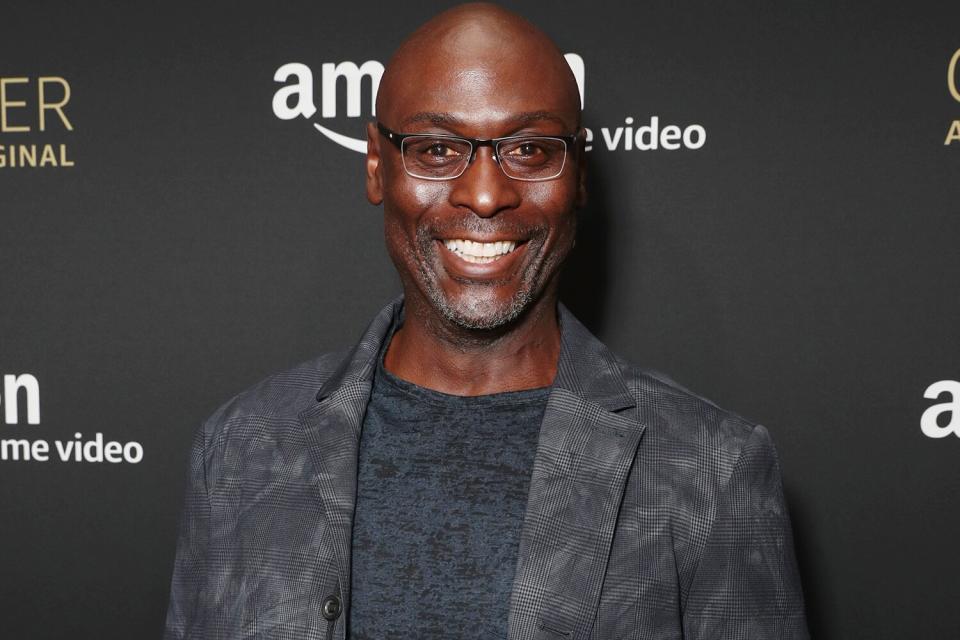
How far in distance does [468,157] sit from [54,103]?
1044 millimetres

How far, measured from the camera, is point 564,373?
1053 mm

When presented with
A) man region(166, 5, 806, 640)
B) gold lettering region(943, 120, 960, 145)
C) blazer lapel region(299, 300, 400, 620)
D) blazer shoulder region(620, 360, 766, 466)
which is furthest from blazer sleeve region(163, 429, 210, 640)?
gold lettering region(943, 120, 960, 145)

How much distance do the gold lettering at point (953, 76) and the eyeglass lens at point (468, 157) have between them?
2.68ft

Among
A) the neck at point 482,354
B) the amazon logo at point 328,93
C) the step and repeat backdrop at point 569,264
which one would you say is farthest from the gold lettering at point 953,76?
the amazon logo at point 328,93

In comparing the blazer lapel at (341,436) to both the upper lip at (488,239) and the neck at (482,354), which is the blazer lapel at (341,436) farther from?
the upper lip at (488,239)

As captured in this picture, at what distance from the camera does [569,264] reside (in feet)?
5.18

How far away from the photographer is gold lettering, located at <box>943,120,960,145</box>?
1.46 metres

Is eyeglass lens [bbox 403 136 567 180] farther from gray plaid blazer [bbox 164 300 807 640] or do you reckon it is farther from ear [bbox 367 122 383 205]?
gray plaid blazer [bbox 164 300 807 640]

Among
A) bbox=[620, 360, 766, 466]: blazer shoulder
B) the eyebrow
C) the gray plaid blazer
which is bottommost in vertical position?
the gray plaid blazer

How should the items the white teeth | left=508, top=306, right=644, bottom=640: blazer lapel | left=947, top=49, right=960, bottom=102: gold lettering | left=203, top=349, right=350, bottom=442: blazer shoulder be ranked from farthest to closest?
left=947, top=49, right=960, bottom=102: gold lettering → left=203, top=349, right=350, bottom=442: blazer shoulder → the white teeth → left=508, top=306, right=644, bottom=640: blazer lapel

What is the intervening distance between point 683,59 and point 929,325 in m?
0.62

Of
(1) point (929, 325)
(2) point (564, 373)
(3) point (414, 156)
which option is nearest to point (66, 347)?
(3) point (414, 156)

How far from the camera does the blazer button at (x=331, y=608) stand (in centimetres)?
97

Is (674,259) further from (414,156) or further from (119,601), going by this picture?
(119,601)
